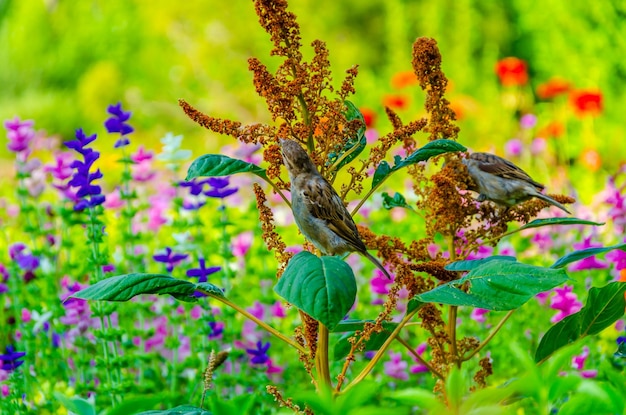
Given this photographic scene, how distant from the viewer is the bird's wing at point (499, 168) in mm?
2334

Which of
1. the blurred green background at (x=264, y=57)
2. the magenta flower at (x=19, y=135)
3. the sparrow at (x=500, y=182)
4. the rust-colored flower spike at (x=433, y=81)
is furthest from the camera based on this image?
the blurred green background at (x=264, y=57)

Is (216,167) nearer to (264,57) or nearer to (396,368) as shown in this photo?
(396,368)

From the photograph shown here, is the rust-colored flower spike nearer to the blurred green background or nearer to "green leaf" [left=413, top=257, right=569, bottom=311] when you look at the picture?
"green leaf" [left=413, top=257, right=569, bottom=311]

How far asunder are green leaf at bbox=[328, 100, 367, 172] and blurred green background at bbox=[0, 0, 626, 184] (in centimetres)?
613

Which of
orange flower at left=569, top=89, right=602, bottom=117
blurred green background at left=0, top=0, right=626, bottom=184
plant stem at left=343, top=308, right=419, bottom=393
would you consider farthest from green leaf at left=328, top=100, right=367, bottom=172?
blurred green background at left=0, top=0, right=626, bottom=184

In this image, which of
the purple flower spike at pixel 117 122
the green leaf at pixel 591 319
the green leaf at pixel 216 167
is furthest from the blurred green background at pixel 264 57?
the green leaf at pixel 216 167

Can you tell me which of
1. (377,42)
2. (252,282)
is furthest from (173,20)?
(252,282)

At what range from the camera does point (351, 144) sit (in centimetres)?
201

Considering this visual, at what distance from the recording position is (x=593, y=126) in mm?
8375

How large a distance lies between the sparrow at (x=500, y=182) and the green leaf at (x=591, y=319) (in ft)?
0.83

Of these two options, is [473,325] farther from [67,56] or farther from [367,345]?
[67,56]

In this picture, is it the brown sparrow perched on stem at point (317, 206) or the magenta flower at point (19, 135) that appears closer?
the brown sparrow perched on stem at point (317, 206)

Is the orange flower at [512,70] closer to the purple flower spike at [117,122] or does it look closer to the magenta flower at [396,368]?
the magenta flower at [396,368]

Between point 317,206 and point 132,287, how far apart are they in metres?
0.42
